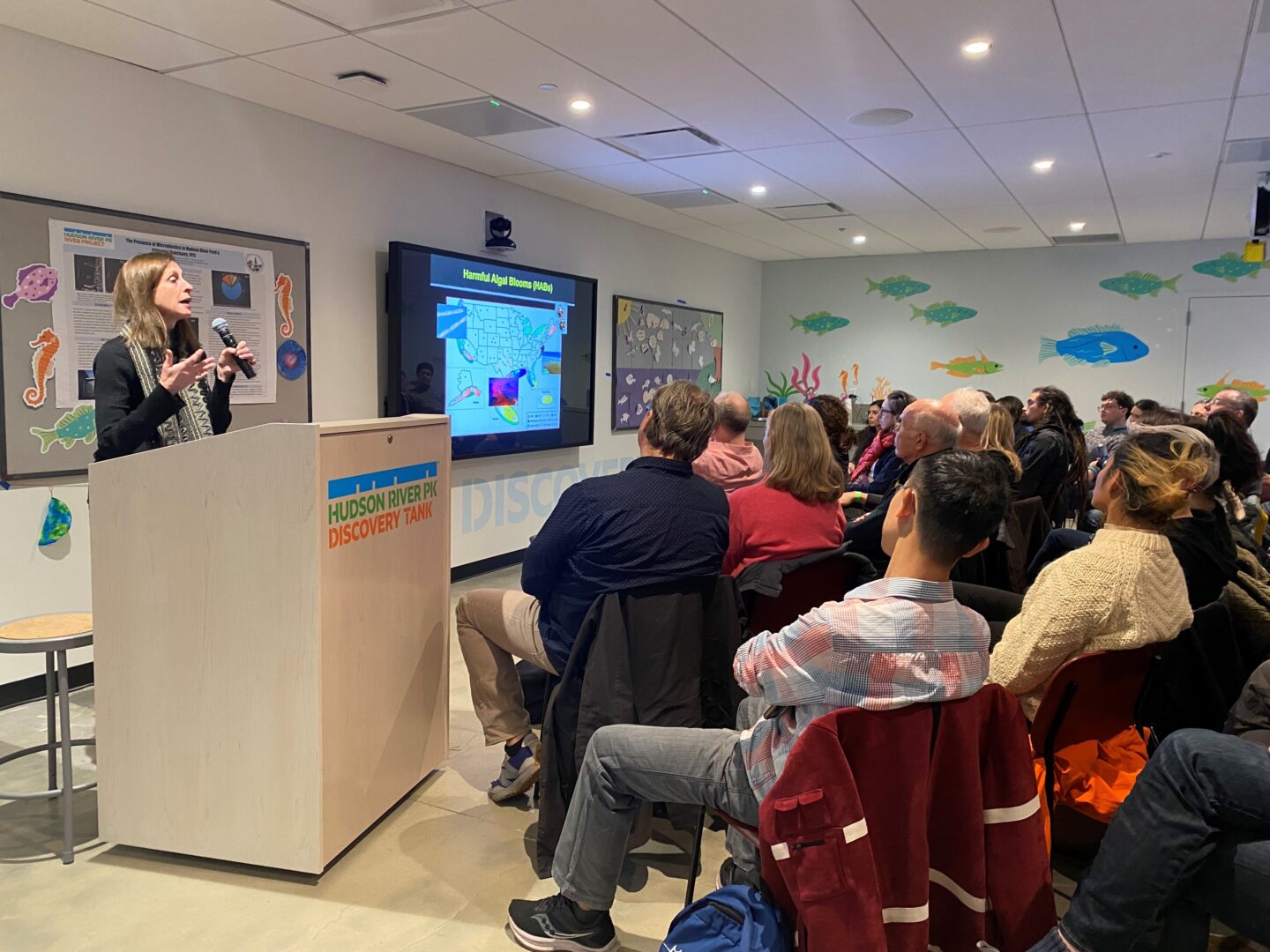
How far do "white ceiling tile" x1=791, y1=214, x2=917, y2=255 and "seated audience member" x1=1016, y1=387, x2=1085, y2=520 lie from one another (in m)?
2.72

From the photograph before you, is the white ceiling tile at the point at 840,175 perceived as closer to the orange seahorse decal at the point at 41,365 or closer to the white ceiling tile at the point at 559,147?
the white ceiling tile at the point at 559,147

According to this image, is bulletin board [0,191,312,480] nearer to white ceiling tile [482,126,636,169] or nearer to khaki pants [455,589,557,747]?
white ceiling tile [482,126,636,169]

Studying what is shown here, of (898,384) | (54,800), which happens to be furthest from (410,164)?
(898,384)

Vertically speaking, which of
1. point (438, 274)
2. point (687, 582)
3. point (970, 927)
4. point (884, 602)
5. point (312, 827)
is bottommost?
point (312, 827)

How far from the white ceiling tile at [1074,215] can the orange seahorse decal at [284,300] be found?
5.02m

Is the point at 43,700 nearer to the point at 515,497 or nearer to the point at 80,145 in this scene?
the point at 80,145

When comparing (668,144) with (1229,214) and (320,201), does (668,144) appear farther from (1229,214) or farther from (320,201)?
(1229,214)

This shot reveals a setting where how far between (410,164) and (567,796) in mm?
4023

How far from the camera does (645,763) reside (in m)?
1.85

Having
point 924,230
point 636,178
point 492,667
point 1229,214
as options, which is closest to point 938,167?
point 636,178

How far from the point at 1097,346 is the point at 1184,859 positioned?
7.85 metres

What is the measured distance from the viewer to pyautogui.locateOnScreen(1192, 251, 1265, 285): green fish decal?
768 centimetres

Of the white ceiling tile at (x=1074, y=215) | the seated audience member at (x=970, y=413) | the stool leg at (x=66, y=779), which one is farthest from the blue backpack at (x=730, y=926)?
the white ceiling tile at (x=1074, y=215)

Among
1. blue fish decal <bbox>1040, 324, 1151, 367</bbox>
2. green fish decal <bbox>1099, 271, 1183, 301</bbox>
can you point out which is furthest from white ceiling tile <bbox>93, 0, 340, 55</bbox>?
green fish decal <bbox>1099, 271, 1183, 301</bbox>
